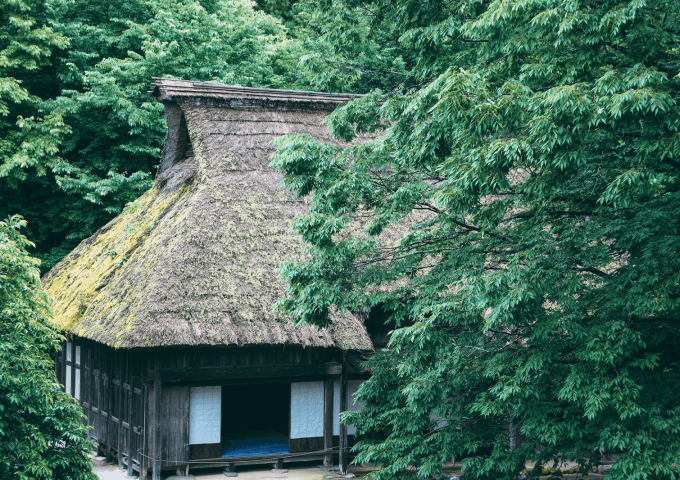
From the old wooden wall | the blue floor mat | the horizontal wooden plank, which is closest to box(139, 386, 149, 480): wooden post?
the old wooden wall

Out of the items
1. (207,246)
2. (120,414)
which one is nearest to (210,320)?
(207,246)

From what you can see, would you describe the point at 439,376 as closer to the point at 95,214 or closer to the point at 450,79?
the point at 450,79

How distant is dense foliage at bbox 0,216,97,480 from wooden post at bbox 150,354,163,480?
2.23 metres

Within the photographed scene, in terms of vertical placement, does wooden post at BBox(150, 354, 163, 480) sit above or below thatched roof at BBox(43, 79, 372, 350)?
below

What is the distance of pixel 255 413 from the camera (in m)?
15.2

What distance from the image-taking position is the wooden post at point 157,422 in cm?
1019

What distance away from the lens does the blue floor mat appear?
11230mm

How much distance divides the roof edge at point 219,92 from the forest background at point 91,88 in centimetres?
504

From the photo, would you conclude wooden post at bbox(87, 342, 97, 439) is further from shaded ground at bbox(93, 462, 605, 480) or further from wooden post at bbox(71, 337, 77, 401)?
shaded ground at bbox(93, 462, 605, 480)

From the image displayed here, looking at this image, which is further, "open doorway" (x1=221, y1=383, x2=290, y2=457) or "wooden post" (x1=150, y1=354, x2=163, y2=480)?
"open doorway" (x1=221, y1=383, x2=290, y2=457)

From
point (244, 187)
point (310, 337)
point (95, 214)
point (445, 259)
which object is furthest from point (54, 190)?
point (445, 259)

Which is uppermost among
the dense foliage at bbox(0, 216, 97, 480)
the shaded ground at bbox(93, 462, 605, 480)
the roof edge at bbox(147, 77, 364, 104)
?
the roof edge at bbox(147, 77, 364, 104)

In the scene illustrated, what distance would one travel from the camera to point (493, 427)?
7.12 m

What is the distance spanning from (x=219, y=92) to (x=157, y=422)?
664 cm
